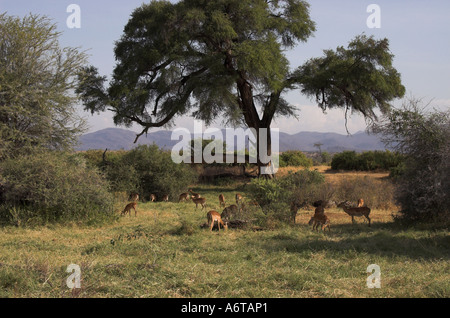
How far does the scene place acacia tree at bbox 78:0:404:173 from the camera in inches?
784

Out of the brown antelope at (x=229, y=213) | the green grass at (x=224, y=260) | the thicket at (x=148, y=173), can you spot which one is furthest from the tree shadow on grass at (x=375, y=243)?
the thicket at (x=148, y=173)

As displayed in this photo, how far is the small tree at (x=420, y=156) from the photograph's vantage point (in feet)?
32.9

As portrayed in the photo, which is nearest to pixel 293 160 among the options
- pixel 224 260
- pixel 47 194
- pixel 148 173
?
pixel 148 173

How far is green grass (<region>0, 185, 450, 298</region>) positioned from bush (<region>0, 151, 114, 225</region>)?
0.58 m

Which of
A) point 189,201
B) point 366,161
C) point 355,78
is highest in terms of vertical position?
point 355,78

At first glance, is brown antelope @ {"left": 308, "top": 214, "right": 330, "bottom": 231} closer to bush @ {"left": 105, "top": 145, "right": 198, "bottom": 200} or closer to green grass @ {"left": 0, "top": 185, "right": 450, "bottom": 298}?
green grass @ {"left": 0, "top": 185, "right": 450, "bottom": 298}

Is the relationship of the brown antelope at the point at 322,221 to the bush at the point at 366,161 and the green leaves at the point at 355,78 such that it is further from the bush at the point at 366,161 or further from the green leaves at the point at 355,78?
the bush at the point at 366,161

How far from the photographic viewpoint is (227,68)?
20781 mm

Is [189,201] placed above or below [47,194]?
below

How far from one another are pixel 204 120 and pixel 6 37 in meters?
11.7

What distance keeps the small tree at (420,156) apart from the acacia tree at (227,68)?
29.2 ft

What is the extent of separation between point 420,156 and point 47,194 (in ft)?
31.2

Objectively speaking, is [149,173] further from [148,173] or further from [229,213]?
[229,213]
